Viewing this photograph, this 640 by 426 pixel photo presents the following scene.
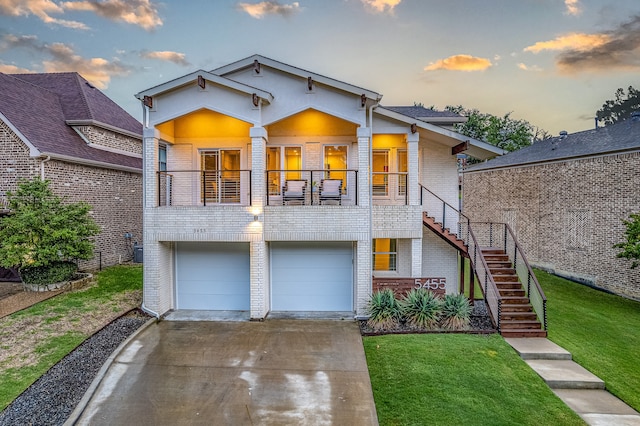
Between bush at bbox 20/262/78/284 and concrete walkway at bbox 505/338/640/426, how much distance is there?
13.7m

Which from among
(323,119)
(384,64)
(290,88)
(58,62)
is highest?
(58,62)

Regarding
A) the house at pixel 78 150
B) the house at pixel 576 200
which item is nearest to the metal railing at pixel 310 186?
the house at pixel 78 150

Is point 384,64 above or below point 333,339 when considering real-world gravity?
above

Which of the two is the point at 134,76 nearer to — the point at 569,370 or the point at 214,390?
the point at 214,390

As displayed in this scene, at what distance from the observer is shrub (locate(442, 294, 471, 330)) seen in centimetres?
893

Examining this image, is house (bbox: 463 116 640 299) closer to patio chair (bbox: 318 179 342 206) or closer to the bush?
patio chair (bbox: 318 179 342 206)

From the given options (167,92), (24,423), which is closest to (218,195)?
(167,92)

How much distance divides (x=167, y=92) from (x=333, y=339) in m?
8.45

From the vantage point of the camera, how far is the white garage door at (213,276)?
35.8 ft

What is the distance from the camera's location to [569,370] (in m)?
7.12

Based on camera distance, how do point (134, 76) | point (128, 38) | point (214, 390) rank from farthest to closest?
1. point (134, 76)
2. point (128, 38)
3. point (214, 390)

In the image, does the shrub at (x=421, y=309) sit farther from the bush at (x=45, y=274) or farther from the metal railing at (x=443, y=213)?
the bush at (x=45, y=274)

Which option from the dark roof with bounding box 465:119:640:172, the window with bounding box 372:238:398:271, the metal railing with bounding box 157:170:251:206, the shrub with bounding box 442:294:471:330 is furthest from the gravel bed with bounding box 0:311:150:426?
the dark roof with bounding box 465:119:640:172

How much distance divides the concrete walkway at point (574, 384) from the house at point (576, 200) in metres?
9.05
